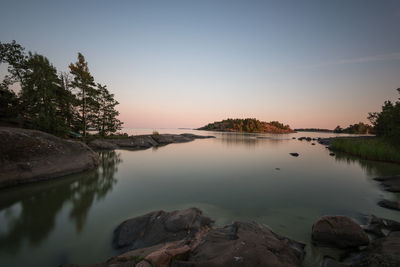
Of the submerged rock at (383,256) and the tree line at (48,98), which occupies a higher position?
the tree line at (48,98)

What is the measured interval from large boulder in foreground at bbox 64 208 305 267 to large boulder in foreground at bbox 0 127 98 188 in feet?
23.7

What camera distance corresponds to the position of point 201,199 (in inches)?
267

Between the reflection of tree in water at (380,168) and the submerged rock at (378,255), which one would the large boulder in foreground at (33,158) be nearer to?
the submerged rock at (378,255)

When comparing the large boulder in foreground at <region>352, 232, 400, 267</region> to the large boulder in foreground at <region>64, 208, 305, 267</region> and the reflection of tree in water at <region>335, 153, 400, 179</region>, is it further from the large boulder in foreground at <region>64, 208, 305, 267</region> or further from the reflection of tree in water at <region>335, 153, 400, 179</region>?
the reflection of tree in water at <region>335, 153, 400, 179</region>

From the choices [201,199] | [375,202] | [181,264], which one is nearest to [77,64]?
[201,199]

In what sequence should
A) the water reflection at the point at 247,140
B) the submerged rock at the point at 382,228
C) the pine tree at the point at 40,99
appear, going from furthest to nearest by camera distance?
the water reflection at the point at 247,140
the pine tree at the point at 40,99
the submerged rock at the point at 382,228

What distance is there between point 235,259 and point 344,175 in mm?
13929

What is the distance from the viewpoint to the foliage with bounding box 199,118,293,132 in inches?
5404

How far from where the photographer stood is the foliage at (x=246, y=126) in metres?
137

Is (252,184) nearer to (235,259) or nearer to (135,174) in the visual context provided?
(235,259)

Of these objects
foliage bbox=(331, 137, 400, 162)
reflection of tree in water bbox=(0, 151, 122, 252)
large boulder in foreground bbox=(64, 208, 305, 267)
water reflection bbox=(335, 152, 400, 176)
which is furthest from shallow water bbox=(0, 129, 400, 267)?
foliage bbox=(331, 137, 400, 162)

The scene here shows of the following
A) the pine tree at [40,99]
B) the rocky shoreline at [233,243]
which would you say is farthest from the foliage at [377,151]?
the pine tree at [40,99]

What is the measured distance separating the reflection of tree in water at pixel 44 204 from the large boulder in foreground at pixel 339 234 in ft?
22.8

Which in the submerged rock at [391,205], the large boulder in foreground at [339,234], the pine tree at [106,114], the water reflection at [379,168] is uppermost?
the pine tree at [106,114]
